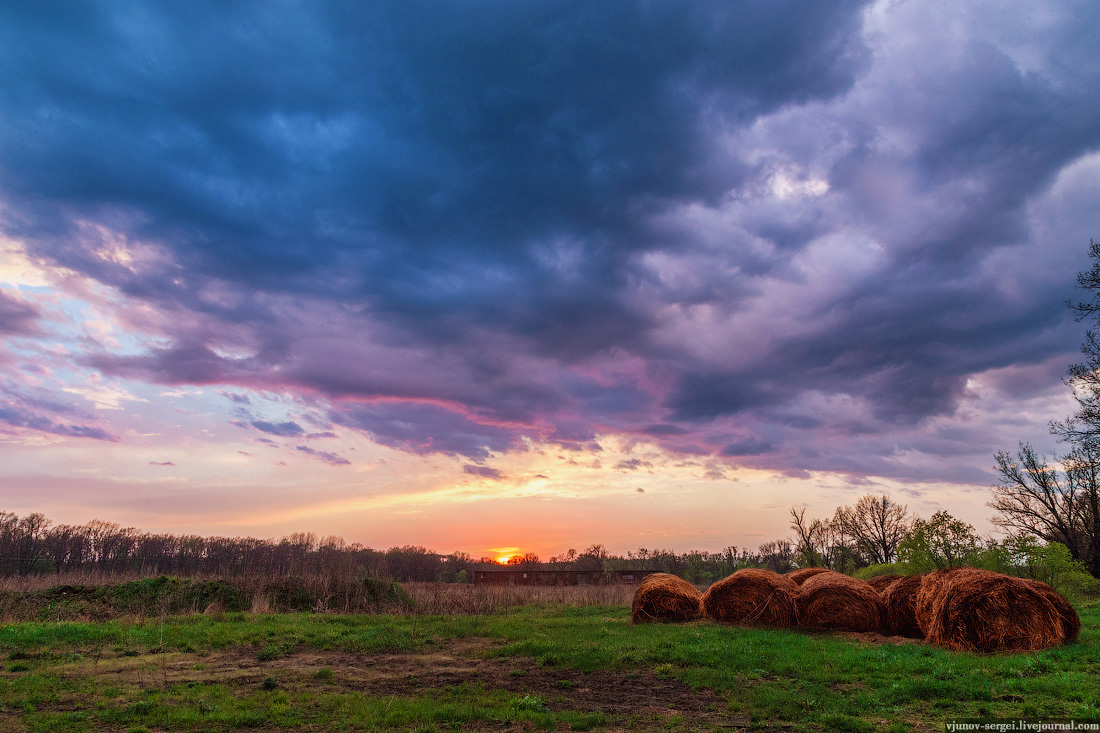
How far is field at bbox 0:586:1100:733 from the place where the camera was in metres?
8.64

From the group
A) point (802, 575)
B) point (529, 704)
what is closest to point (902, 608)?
point (802, 575)

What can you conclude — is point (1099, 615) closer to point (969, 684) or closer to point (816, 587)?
point (816, 587)

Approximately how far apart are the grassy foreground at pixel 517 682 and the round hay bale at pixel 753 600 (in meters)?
2.17

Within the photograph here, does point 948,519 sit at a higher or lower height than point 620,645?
higher

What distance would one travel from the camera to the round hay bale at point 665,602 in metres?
23.4

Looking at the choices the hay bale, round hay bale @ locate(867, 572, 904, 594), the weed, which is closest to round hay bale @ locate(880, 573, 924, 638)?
round hay bale @ locate(867, 572, 904, 594)

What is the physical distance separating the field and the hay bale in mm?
803

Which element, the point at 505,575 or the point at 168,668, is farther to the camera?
the point at 505,575

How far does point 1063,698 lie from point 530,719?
27.4 ft

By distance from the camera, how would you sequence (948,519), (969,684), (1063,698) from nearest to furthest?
(1063,698) → (969,684) → (948,519)

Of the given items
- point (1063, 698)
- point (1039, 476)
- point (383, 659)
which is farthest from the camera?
point (1039, 476)

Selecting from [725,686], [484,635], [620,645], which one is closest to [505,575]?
[484,635]

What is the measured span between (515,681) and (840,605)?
42.2ft

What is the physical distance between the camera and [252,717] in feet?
29.5
